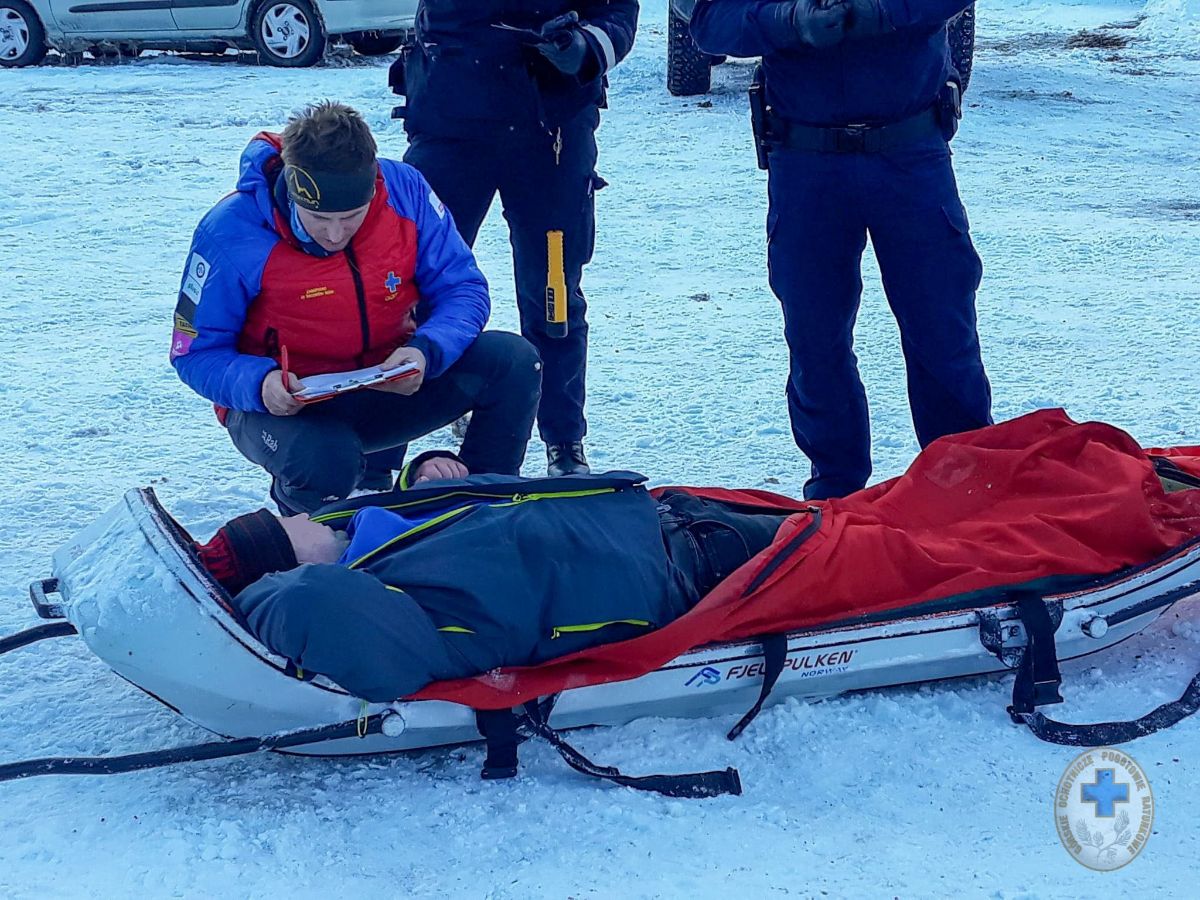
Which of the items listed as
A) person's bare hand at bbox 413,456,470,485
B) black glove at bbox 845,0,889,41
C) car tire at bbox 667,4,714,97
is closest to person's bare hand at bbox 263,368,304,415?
person's bare hand at bbox 413,456,470,485

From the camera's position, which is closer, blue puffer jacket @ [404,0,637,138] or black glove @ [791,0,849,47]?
black glove @ [791,0,849,47]

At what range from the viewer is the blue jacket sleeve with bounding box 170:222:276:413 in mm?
2676

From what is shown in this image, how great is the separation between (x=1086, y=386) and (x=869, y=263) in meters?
1.51

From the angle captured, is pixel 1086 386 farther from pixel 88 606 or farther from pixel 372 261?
pixel 88 606

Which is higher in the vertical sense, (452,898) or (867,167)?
(867,167)

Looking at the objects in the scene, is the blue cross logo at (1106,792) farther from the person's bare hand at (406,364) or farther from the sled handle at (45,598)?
the sled handle at (45,598)

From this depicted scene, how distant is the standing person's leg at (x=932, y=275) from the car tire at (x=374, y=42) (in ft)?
24.6

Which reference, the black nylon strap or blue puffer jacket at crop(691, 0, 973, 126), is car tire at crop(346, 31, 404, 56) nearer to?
blue puffer jacket at crop(691, 0, 973, 126)

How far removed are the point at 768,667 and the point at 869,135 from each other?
50.4 inches

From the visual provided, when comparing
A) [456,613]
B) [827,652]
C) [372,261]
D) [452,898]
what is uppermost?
[372,261]

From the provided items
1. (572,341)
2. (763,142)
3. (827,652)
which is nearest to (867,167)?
(763,142)

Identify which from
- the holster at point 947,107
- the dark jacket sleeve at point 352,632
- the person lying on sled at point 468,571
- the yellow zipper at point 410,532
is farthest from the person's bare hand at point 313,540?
the holster at point 947,107

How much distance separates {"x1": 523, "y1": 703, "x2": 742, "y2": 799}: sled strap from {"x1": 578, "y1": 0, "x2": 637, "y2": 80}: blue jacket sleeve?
1.76 meters

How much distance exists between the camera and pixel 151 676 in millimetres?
2107
